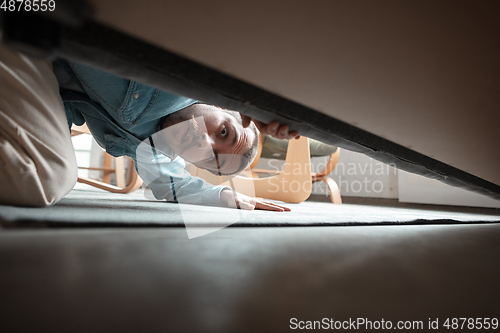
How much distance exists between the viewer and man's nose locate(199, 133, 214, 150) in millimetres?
673

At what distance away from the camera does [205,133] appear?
674mm

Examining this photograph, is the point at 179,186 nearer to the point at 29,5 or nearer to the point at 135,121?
the point at 135,121

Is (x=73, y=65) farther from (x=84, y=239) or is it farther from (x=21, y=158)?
(x=84, y=239)

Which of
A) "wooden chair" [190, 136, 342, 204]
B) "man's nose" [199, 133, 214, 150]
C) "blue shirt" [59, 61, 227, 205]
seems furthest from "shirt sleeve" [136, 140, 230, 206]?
"wooden chair" [190, 136, 342, 204]

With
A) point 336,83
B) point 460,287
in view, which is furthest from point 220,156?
point 460,287

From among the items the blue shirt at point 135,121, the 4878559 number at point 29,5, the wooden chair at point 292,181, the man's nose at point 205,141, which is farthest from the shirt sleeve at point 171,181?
the 4878559 number at point 29,5

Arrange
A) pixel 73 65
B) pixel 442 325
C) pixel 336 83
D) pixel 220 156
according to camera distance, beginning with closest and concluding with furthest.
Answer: pixel 442 325 → pixel 336 83 → pixel 73 65 → pixel 220 156

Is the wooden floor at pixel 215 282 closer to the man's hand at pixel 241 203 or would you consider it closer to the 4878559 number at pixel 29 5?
the 4878559 number at pixel 29 5

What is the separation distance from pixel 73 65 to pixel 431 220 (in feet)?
2.33

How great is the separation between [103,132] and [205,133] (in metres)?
0.31

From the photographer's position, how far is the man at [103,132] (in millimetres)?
313

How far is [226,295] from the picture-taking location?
0.16m

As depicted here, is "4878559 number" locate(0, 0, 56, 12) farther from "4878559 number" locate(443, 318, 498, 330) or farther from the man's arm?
the man's arm

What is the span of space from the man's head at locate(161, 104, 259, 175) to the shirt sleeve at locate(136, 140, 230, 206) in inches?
3.1
